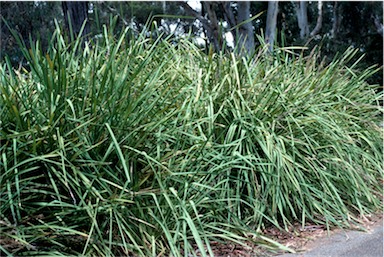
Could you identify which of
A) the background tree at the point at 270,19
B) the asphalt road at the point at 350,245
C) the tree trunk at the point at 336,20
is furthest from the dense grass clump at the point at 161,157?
the tree trunk at the point at 336,20

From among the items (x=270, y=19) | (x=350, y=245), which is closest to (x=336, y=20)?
(x=270, y=19)

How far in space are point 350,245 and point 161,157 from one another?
1.51 m

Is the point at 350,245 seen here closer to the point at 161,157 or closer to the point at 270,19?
the point at 161,157

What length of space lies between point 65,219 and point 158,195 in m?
0.60

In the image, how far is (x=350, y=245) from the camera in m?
3.41

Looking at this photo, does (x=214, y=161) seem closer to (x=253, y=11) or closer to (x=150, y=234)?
(x=150, y=234)

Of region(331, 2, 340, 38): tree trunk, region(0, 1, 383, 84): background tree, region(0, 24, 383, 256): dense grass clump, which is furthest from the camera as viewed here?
region(331, 2, 340, 38): tree trunk

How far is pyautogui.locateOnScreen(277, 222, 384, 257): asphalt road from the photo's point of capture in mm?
3232

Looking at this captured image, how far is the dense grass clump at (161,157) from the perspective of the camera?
9.37 ft

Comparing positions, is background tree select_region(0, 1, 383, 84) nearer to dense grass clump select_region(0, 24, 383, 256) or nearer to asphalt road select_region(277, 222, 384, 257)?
dense grass clump select_region(0, 24, 383, 256)

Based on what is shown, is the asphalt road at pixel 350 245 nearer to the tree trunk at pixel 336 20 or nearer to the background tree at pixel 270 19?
the background tree at pixel 270 19

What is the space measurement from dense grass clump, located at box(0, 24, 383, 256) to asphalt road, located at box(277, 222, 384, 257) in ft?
0.57

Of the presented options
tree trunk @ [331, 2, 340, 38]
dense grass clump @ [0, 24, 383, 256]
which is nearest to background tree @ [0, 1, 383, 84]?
tree trunk @ [331, 2, 340, 38]

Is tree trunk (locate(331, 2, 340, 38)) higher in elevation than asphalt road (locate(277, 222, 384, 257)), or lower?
lower
